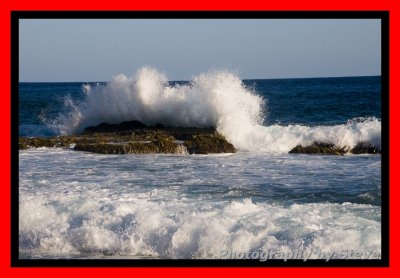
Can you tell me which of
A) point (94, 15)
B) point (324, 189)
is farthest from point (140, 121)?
point (94, 15)

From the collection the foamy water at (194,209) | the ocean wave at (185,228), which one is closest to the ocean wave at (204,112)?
the foamy water at (194,209)

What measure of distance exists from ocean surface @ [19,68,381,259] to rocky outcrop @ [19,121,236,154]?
1.08 ft

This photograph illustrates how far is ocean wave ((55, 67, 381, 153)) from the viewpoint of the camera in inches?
504

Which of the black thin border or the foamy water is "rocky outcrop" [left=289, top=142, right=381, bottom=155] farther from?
the black thin border

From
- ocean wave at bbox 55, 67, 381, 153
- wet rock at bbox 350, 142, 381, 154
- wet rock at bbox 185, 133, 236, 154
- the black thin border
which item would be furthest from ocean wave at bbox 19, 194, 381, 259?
ocean wave at bbox 55, 67, 381, 153

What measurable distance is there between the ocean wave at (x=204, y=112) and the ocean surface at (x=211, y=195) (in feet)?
0.10

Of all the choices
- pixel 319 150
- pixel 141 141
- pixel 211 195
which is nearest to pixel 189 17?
pixel 211 195

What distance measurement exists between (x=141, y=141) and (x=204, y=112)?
2.30m

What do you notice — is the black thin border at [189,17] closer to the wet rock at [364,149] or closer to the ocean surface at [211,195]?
the ocean surface at [211,195]

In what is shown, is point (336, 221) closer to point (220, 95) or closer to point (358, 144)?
point (358, 144)

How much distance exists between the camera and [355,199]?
7.81 metres

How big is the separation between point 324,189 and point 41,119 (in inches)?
607

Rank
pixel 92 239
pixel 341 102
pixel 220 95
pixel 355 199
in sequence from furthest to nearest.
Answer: pixel 341 102 < pixel 220 95 < pixel 355 199 < pixel 92 239

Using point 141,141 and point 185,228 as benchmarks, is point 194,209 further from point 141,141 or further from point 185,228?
point 141,141
